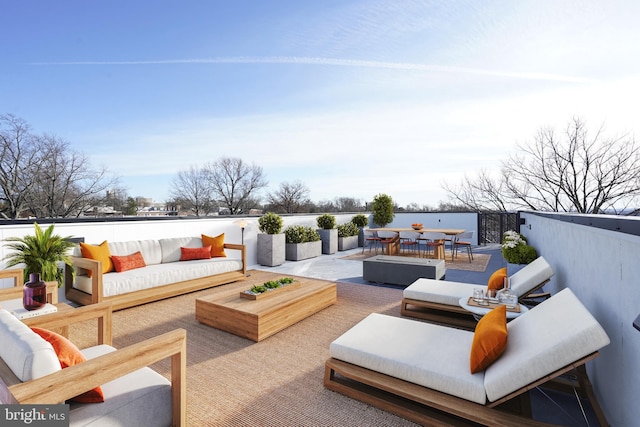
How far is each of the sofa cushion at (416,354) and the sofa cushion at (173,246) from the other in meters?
4.17

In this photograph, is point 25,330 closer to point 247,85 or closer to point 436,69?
point 436,69

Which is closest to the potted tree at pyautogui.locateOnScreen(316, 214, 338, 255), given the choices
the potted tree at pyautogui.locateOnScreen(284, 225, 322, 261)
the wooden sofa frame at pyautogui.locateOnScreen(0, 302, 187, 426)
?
the potted tree at pyautogui.locateOnScreen(284, 225, 322, 261)

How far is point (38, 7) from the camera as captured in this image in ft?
23.5

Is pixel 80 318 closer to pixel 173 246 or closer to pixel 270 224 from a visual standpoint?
pixel 173 246

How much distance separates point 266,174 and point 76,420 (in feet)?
92.5

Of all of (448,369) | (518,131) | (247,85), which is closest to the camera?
(448,369)

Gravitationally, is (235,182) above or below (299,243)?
above

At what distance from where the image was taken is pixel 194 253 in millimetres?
5609

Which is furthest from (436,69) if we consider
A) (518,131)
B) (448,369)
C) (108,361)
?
(108,361)

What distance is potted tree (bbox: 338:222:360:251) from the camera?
986cm

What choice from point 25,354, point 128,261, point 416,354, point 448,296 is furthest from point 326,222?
point 25,354

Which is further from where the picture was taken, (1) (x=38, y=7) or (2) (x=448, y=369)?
(1) (x=38, y=7)

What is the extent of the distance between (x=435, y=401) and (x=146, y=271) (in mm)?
4383

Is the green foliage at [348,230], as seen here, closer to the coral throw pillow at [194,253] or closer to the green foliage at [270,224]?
the green foliage at [270,224]
